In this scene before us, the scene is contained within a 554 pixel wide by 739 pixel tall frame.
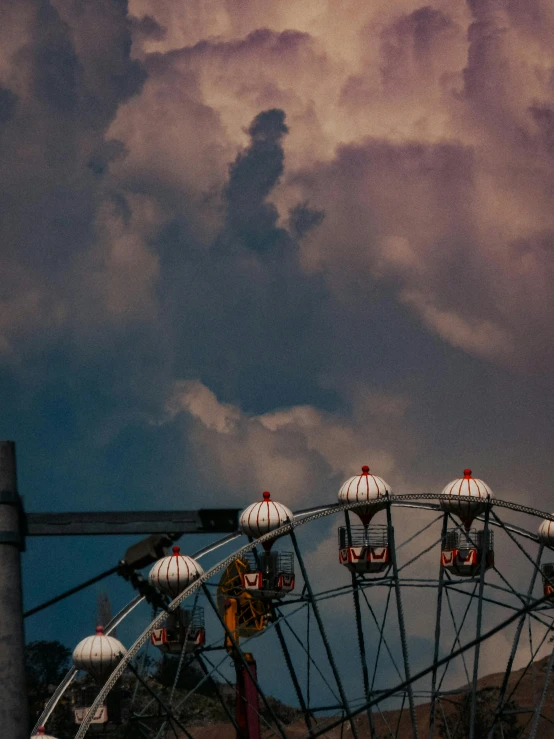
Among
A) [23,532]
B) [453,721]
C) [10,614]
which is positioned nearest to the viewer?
[10,614]

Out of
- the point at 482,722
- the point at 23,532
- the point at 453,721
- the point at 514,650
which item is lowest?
the point at 23,532

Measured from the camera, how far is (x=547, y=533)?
163 feet

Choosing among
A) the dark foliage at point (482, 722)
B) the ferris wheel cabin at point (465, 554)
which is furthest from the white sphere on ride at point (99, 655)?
the dark foliage at point (482, 722)

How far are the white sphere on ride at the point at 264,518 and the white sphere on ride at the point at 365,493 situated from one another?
1.93m

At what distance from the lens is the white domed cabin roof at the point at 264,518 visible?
46.5 metres

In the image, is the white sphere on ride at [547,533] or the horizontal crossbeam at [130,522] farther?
the white sphere on ride at [547,533]

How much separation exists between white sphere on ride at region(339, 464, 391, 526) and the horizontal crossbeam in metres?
33.9

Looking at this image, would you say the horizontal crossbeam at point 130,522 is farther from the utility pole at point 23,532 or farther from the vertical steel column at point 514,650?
the vertical steel column at point 514,650

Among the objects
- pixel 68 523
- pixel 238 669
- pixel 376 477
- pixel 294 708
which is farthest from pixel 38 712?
pixel 68 523

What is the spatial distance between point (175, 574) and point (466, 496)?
31.0 ft

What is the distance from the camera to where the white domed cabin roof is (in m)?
46.5

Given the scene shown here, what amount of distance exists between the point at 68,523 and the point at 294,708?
111 meters

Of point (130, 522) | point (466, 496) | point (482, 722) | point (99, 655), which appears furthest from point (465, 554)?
point (482, 722)

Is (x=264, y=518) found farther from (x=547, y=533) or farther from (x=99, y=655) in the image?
(x=547, y=533)
